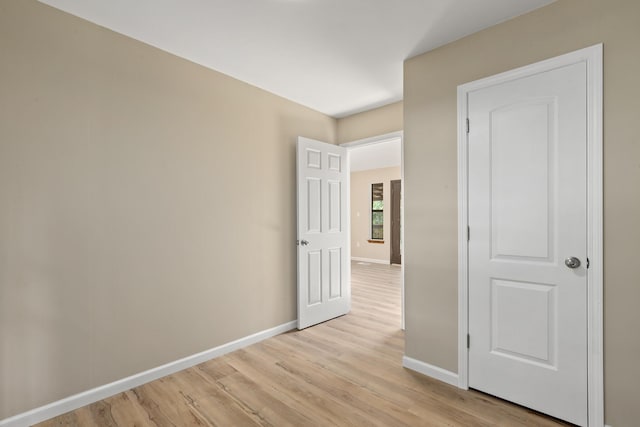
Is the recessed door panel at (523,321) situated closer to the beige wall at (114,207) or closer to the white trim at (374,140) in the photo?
the white trim at (374,140)

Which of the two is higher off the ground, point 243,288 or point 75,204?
point 75,204

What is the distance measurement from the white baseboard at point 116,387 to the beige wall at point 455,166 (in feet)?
5.36

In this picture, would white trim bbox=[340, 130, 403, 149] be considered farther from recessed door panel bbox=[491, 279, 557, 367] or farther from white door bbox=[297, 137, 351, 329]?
recessed door panel bbox=[491, 279, 557, 367]

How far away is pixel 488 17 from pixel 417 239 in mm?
1637

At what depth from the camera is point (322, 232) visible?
3650 mm

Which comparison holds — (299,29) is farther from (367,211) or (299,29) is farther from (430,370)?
Result: (367,211)

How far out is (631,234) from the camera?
1.67 metres

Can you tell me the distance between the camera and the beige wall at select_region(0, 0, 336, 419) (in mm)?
1837

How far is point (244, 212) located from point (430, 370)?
7.03 feet

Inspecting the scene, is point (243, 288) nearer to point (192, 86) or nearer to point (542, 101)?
point (192, 86)

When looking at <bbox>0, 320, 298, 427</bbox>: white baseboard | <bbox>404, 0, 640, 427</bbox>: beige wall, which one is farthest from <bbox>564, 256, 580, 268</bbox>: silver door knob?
<bbox>0, 320, 298, 427</bbox>: white baseboard

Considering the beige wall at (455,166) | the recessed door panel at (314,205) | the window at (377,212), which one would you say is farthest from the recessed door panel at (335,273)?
the window at (377,212)

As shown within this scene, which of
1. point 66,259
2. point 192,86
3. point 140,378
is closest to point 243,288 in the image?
point 140,378

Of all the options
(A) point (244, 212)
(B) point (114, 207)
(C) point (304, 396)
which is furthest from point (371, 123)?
(C) point (304, 396)
